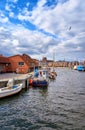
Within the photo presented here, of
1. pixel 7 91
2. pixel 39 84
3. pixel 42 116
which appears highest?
pixel 7 91

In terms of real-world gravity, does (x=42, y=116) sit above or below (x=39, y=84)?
below

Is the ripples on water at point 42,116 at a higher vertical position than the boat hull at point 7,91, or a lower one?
lower

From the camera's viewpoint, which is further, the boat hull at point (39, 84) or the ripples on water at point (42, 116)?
the boat hull at point (39, 84)

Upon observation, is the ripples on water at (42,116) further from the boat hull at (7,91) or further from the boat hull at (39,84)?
the boat hull at (39,84)

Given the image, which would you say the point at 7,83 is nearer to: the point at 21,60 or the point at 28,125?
the point at 28,125

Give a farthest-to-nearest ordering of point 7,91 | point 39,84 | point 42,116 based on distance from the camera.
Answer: point 39,84
point 7,91
point 42,116

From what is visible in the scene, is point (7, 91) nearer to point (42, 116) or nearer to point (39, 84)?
point (42, 116)

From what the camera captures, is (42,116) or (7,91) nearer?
(42,116)

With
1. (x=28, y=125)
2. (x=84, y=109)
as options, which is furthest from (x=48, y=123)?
(x=84, y=109)

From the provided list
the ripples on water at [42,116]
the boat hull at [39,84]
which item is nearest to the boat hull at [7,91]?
the ripples on water at [42,116]

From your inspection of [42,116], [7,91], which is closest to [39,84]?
[7,91]

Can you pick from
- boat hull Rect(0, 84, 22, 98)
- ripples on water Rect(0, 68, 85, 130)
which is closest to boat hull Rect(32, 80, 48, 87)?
boat hull Rect(0, 84, 22, 98)

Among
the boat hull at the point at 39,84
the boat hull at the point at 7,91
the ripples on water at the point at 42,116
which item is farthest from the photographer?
the boat hull at the point at 39,84

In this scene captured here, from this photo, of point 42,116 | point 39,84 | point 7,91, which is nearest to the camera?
point 42,116
